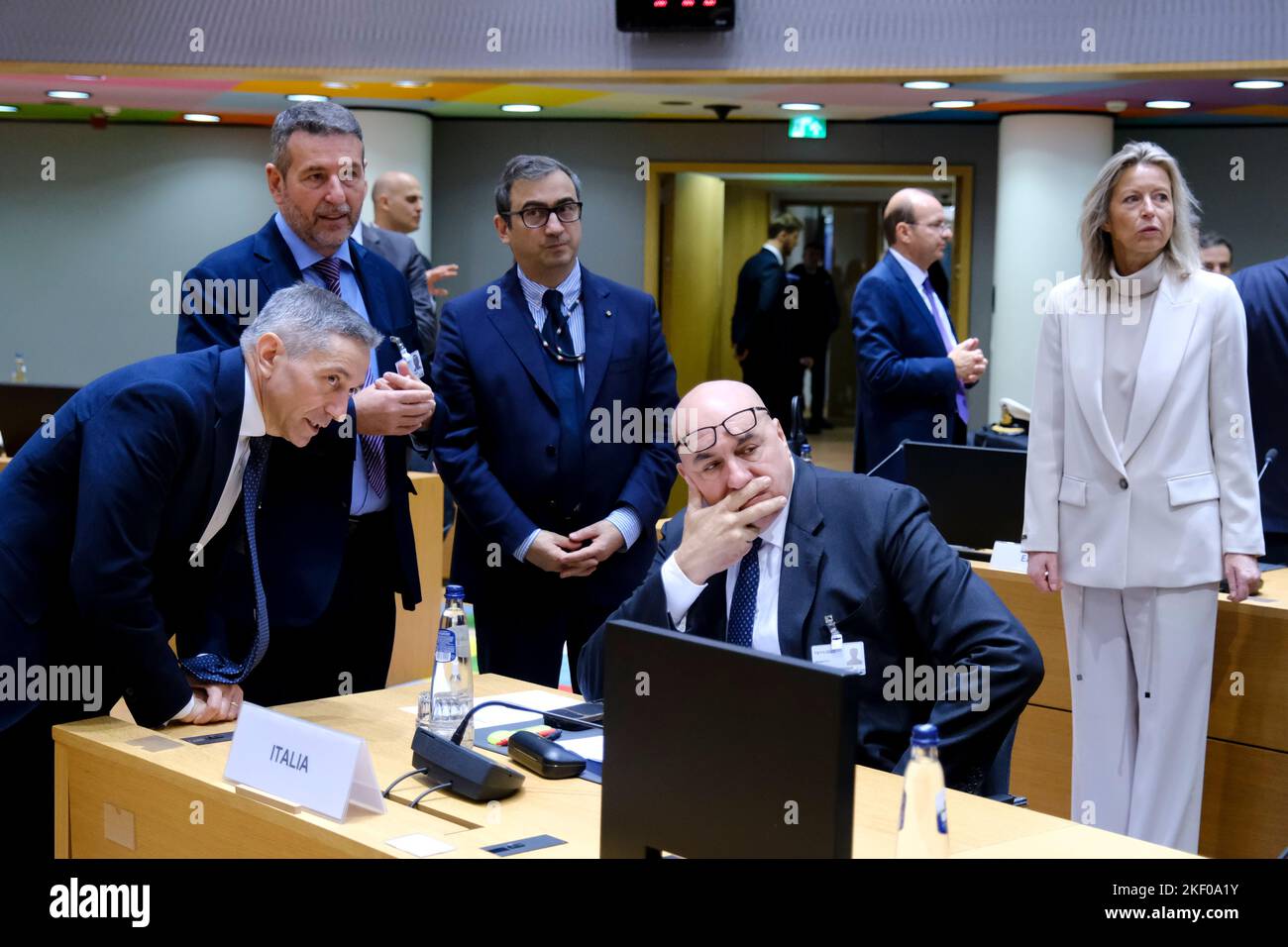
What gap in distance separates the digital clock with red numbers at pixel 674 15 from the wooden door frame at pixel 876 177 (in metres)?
4.66

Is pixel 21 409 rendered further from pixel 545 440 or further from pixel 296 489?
pixel 296 489

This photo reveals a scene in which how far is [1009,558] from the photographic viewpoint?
395 cm

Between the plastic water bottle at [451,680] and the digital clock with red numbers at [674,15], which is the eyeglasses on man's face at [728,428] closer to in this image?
the plastic water bottle at [451,680]

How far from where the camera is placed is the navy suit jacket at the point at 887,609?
91.6 inches

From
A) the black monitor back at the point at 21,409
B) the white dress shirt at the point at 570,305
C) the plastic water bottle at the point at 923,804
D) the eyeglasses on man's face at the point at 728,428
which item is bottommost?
the plastic water bottle at the point at 923,804

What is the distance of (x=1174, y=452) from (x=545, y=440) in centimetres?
146

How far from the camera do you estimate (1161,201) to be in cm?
334

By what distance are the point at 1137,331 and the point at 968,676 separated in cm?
138

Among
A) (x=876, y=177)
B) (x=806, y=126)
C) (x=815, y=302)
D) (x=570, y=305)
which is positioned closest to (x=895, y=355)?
(x=570, y=305)

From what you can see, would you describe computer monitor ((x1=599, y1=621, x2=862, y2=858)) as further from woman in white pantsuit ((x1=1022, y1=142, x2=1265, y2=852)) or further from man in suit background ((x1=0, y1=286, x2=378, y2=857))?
woman in white pantsuit ((x1=1022, y1=142, x2=1265, y2=852))

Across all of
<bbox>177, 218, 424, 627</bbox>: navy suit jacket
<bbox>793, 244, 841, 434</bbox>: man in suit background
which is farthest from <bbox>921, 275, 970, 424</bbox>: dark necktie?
<bbox>793, 244, 841, 434</bbox>: man in suit background

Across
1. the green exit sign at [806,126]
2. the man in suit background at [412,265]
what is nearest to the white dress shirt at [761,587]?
the man in suit background at [412,265]
